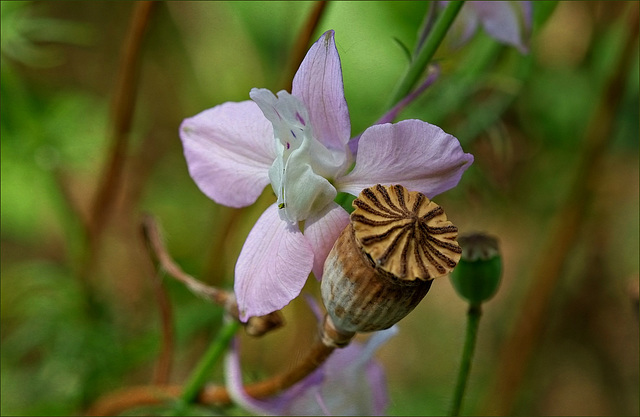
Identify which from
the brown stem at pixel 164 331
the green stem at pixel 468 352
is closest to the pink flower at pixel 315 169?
the green stem at pixel 468 352

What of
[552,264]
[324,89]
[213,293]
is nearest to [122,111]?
[213,293]

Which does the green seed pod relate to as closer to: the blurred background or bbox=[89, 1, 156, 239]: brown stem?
the blurred background

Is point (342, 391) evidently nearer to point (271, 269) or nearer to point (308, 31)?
point (271, 269)

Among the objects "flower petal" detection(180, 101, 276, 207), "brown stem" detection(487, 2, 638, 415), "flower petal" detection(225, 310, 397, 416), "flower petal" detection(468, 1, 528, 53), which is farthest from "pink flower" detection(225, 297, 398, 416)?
"brown stem" detection(487, 2, 638, 415)

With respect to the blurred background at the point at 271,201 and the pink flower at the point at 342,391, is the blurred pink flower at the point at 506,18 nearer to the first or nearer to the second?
the blurred background at the point at 271,201

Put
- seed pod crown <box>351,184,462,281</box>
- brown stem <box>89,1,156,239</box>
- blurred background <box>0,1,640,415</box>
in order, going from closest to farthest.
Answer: seed pod crown <box>351,184,462,281</box>
brown stem <box>89,1,156,239</box>
blurred background <box>0,1,640,415</box>
